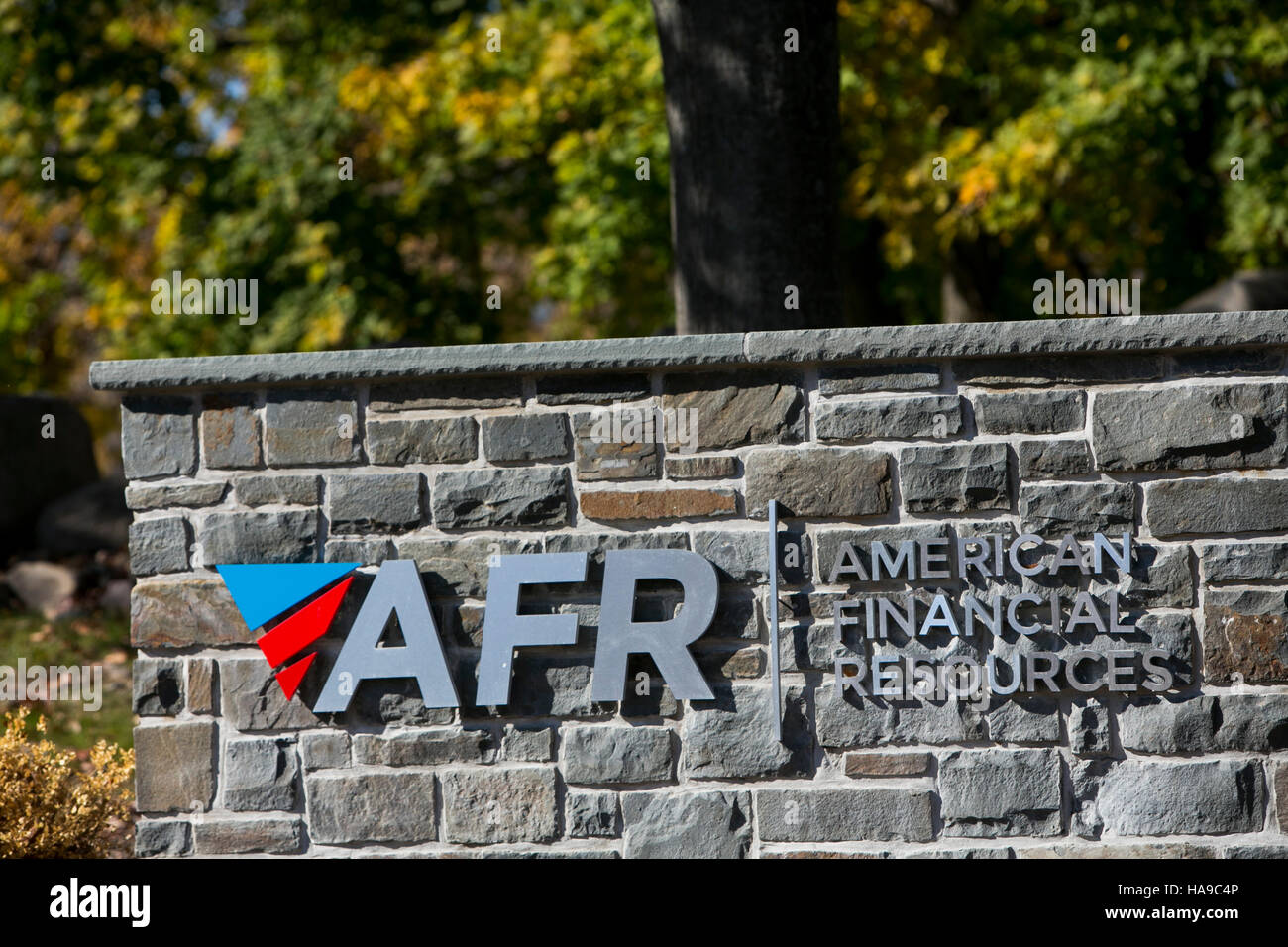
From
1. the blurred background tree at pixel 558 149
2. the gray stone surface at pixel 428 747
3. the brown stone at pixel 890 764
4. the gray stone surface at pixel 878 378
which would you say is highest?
the blurred background tree at pixel 558 149

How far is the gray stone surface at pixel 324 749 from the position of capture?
3721mm

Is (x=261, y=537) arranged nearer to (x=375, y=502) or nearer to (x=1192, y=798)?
(x=375, y=502)

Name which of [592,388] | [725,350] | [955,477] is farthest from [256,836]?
[955,477]

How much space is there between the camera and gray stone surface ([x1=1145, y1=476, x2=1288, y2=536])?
11.5 ft

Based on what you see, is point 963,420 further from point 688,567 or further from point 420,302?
point 420,302

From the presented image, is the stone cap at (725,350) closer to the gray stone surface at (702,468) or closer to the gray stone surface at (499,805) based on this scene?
the gray stone surface at (702,468)

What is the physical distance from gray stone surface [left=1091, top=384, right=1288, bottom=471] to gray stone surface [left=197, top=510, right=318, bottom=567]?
234 cm

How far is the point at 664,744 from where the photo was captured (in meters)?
3.63

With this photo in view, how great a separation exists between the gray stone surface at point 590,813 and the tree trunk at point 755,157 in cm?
195

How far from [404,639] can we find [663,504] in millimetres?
869

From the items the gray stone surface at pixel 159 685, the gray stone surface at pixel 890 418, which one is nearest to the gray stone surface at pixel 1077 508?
the gray stone surface at pixel 890 418

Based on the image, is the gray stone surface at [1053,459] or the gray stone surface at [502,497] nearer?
the gray stone surface at [1053,459]

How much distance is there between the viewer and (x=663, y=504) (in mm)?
3641

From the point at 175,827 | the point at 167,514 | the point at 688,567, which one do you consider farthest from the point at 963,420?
the point at 175,827
